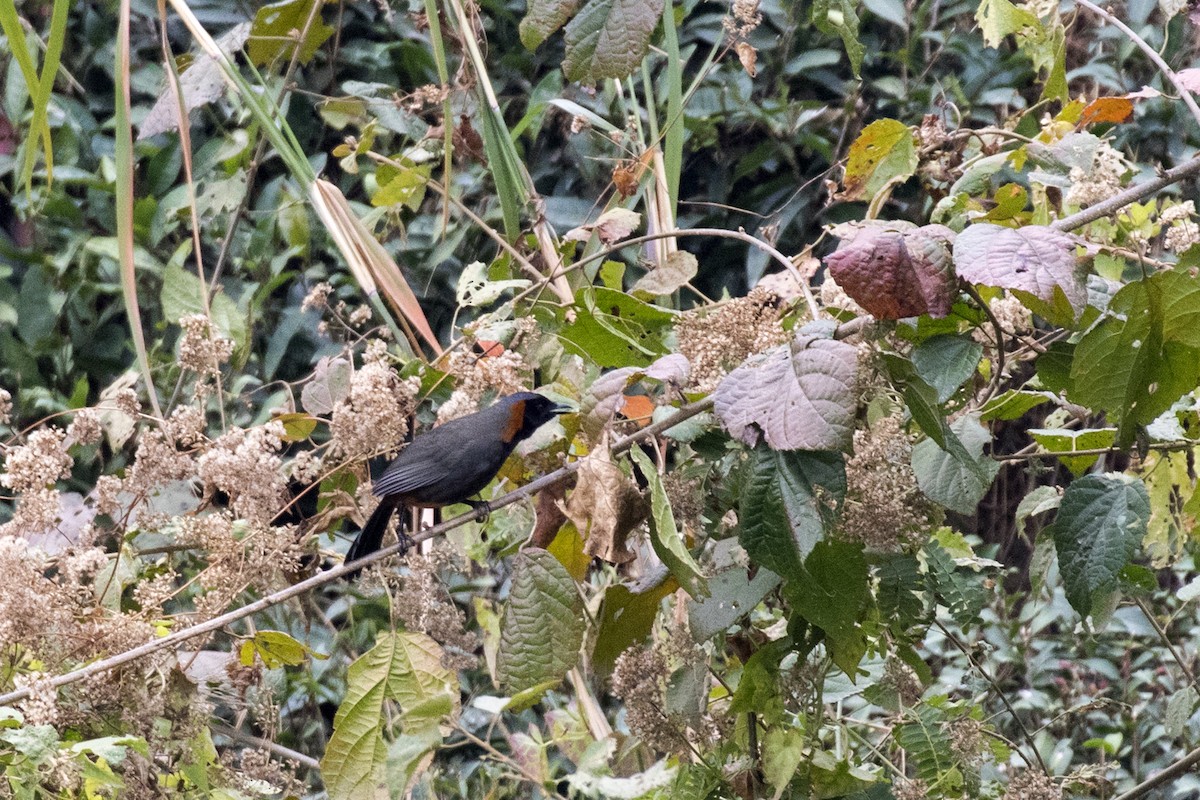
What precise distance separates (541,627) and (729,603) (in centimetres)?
28

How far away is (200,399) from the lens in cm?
211

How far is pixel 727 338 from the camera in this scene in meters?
1.71

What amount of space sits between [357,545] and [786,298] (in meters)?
1.03

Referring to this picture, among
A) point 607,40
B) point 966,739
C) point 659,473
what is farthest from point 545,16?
point 966,739

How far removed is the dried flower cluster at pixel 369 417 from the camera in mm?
1846

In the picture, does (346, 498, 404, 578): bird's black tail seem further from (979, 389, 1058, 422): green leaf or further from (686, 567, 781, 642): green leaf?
(979, 389, 1058, 422): green leaf

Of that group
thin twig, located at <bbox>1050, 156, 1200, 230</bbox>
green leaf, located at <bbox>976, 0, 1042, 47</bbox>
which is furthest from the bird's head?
thin twig, located at <bbox>1050, 156, 1200, 230</bbox>

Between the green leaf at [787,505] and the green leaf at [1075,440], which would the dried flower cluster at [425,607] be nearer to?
the green leaf at [787,505]

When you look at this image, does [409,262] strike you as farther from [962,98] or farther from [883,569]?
[883,569]

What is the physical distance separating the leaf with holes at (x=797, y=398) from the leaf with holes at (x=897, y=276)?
69mm

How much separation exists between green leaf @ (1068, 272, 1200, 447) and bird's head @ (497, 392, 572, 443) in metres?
1.16

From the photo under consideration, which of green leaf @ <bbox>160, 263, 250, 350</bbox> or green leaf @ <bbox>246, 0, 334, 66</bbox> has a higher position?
green leaf @ <bbox>246, 0, 334, 66</bbox>

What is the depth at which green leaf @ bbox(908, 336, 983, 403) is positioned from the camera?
61.4 inches

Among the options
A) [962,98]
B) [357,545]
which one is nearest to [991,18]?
[357,545]
